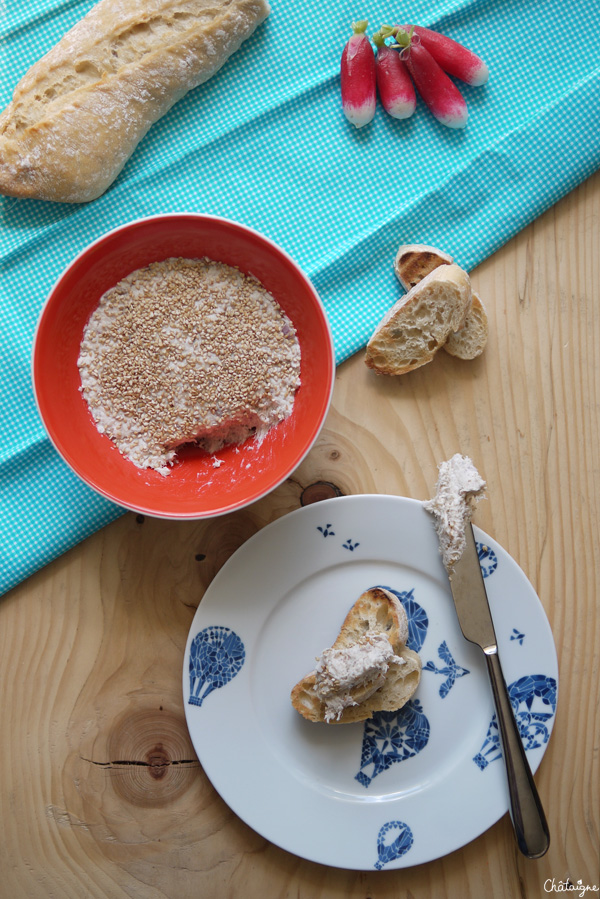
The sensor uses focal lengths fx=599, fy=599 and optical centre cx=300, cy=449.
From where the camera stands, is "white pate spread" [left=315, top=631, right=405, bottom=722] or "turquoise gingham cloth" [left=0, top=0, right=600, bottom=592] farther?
"turquoise gingham cloth" [left=0, top=0, right=600, bottom=592]

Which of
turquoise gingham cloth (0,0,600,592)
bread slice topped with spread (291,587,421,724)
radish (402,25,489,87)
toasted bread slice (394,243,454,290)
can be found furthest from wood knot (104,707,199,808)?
radish (402,25,489,87)

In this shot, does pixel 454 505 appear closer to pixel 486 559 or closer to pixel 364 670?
pixel 486 559

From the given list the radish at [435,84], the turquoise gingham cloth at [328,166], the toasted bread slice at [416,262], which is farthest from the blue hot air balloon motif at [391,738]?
the radish at [435,84]

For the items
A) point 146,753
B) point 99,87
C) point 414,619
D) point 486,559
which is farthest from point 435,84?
point 146,753

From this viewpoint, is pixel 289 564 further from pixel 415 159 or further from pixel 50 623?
pixel 415 159

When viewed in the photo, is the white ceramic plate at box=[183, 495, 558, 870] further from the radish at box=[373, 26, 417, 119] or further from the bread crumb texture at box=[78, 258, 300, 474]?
the radish at box=[373, 26, 417, 119]

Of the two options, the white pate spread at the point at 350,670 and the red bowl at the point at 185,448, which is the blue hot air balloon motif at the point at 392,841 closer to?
the white pate spread at the point at 350,670
